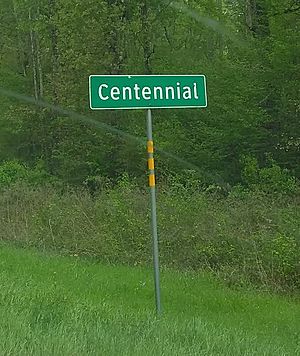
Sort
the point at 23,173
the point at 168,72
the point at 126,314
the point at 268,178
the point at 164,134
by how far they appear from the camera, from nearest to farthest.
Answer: the point at 126,314 < the point at 268,178 < the point at 164,134 < the point at 168,72 < the point at 23,173

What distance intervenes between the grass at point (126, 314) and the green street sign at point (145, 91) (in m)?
2.37

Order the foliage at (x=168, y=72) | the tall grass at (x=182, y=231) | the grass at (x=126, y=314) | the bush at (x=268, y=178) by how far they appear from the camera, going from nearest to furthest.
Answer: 1. the grass at (x=126, y=314)
2. the tall grass at (x=182, y=231)
3. the bush at (x=268, y=178)
4. the foliage at (x=168, y=72)

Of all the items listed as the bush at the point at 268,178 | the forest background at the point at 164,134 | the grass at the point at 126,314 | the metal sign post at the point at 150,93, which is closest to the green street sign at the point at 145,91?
the metal sign post at the point at 150,93

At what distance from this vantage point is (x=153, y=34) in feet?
106

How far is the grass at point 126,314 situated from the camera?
642 cm

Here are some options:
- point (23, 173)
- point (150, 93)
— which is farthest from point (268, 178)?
point (150, 93)

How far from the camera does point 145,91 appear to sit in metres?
8.87

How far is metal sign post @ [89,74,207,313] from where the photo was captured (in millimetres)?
8750

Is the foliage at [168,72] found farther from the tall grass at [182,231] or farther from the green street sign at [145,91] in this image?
the green street sign at [145,91]

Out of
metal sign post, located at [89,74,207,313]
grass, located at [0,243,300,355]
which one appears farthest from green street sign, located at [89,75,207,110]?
grass, located at [0,243,300,355]

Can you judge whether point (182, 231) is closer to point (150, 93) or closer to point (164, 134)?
point (150, 93)

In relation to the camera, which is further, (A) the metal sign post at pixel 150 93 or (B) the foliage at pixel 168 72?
(B) the foliage at pixel 168 72

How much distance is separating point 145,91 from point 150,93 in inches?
2.5

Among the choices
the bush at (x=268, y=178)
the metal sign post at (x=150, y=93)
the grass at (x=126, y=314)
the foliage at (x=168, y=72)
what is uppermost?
the foliage at (x=168, y=72)
